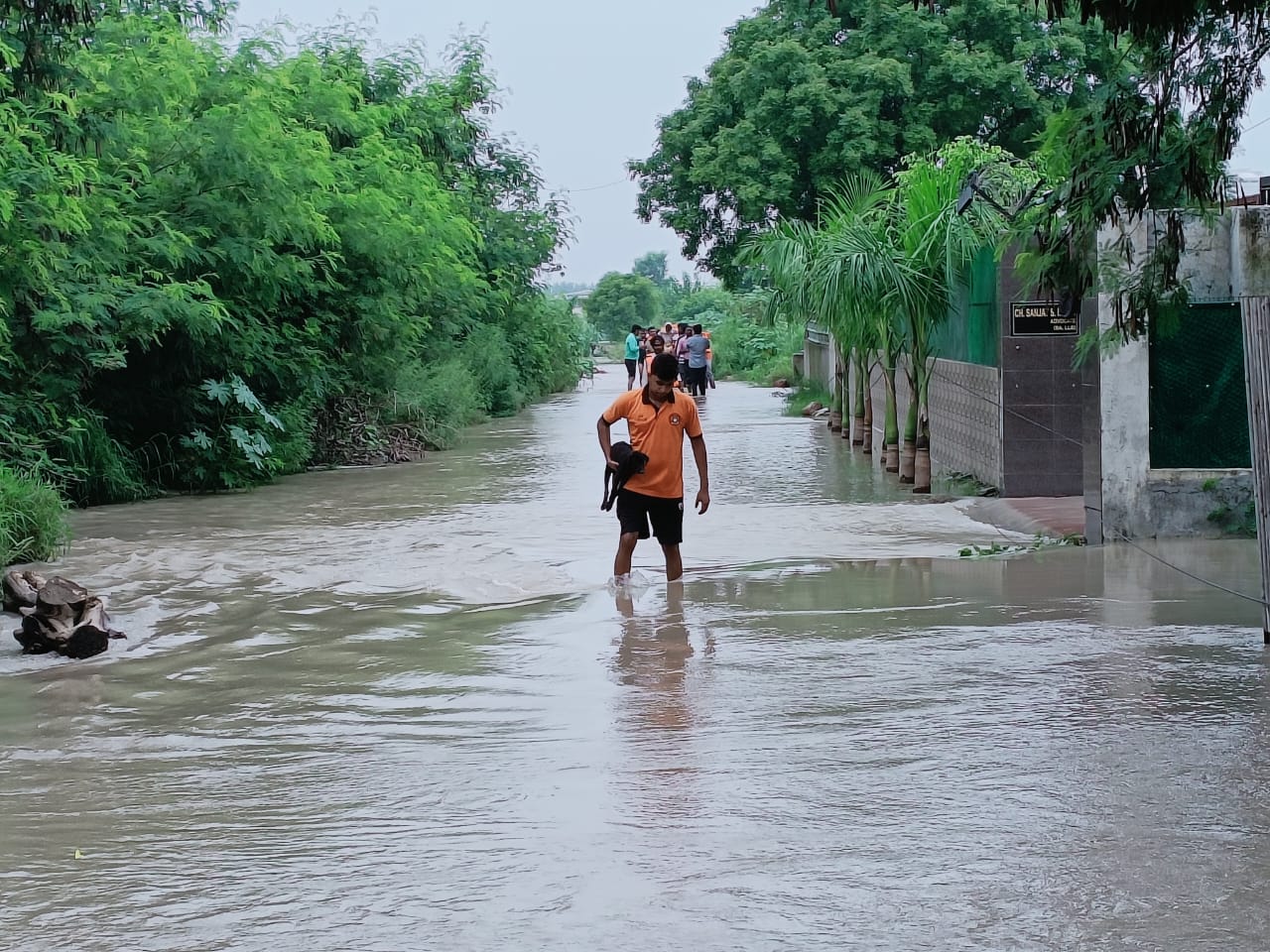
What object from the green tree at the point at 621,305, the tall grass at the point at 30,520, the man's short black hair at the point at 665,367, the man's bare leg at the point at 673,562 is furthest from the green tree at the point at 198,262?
the green tree at the point at 621,305

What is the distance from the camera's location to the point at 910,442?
18047 mm

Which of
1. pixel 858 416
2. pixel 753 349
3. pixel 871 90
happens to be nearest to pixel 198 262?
pixel 858 416

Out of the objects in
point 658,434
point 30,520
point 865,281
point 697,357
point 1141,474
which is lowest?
point 30,520

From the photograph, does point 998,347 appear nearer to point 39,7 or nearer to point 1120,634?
point 1120,634

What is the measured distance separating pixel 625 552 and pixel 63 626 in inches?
157

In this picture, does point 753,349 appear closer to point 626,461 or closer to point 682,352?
point 682,352

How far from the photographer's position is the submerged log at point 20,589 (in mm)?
10352

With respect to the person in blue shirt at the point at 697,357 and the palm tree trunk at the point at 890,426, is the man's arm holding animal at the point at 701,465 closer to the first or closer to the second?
the palm tree trunk at the point at 890,426

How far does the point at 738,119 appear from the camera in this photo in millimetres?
41062

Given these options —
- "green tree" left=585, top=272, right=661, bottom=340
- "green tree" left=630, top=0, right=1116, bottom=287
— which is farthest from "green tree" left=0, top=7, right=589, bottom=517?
"green tree" left=585, top=272, right=661, bottom=340

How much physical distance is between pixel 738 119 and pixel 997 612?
106 feet

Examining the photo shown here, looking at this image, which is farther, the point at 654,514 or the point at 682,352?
the point at 682,352

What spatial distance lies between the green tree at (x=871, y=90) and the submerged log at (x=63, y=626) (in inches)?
1159

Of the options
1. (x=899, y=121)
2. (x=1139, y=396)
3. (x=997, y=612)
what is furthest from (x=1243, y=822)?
(x=899, y=121)
